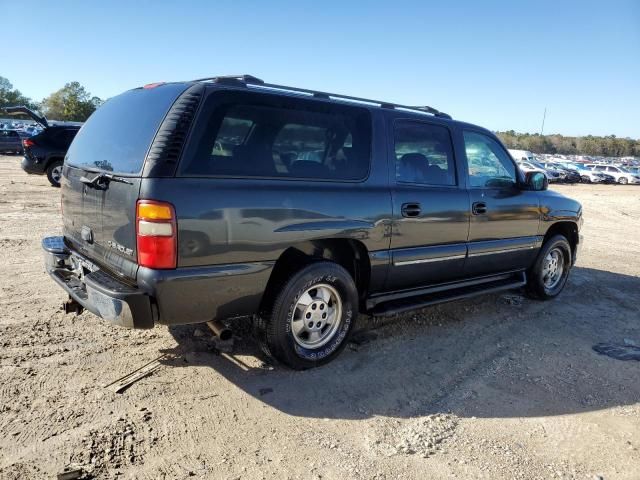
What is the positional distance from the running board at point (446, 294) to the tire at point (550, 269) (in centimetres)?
22

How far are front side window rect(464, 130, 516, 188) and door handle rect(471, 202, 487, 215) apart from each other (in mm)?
186

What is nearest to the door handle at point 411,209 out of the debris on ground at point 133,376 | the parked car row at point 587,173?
the debris on ground at point 133,376

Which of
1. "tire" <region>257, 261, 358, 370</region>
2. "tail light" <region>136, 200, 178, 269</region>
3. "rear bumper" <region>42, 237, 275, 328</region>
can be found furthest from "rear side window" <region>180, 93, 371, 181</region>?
"tire" <region>257, 261, 358, 370</region>

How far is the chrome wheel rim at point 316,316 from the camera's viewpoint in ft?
11.6

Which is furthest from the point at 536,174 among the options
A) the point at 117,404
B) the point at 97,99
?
the point at 97,99

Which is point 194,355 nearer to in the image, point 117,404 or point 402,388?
point 117,404

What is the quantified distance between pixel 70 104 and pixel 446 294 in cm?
8452

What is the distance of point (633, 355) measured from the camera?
4.31 meters

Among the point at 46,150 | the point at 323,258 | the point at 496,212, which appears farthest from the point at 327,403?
the point at 46,150

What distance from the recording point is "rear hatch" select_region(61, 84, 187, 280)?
2957mm

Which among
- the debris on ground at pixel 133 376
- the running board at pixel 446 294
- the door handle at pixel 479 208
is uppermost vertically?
the door handle at pixel 479 208

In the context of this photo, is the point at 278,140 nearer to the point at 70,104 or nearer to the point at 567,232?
the point at 567,232

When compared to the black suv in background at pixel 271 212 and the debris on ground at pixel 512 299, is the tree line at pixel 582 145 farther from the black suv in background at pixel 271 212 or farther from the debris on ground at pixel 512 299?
the black suv in background at pixel 271 212

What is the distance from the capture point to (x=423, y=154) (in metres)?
4.26
